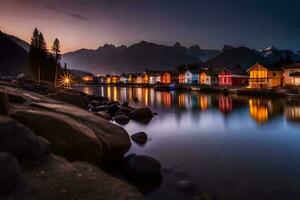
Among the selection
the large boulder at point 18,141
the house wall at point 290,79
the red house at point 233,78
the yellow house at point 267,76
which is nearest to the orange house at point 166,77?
the red house at point 233,78

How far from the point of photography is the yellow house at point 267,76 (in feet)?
318

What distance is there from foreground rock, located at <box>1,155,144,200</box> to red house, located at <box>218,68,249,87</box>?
113m

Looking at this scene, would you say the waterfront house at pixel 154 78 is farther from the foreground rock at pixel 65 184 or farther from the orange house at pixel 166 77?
the foreground rock at pixel 65 184

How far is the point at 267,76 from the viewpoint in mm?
96812

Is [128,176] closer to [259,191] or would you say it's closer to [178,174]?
[178,174]

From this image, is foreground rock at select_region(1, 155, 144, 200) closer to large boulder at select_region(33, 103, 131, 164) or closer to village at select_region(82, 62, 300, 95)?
large boulder at select_region(33, 103, 131, 164)

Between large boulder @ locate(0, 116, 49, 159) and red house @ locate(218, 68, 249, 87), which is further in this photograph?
red house @ locate(218, 68, 249, 87)

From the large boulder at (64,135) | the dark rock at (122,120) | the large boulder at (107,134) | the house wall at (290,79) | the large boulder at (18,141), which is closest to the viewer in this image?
the large boulder at (18,141)

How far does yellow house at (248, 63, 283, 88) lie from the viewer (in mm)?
96812

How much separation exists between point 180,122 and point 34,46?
235 ft

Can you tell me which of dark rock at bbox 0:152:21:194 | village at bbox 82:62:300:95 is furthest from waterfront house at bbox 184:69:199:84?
dark rock at bbox 0:152:21:194

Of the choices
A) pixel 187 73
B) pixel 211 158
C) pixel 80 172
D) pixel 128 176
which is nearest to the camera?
pixel 80 172

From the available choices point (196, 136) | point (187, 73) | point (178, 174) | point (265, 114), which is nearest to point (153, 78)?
point (187, 73)

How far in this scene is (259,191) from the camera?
48.9ft
